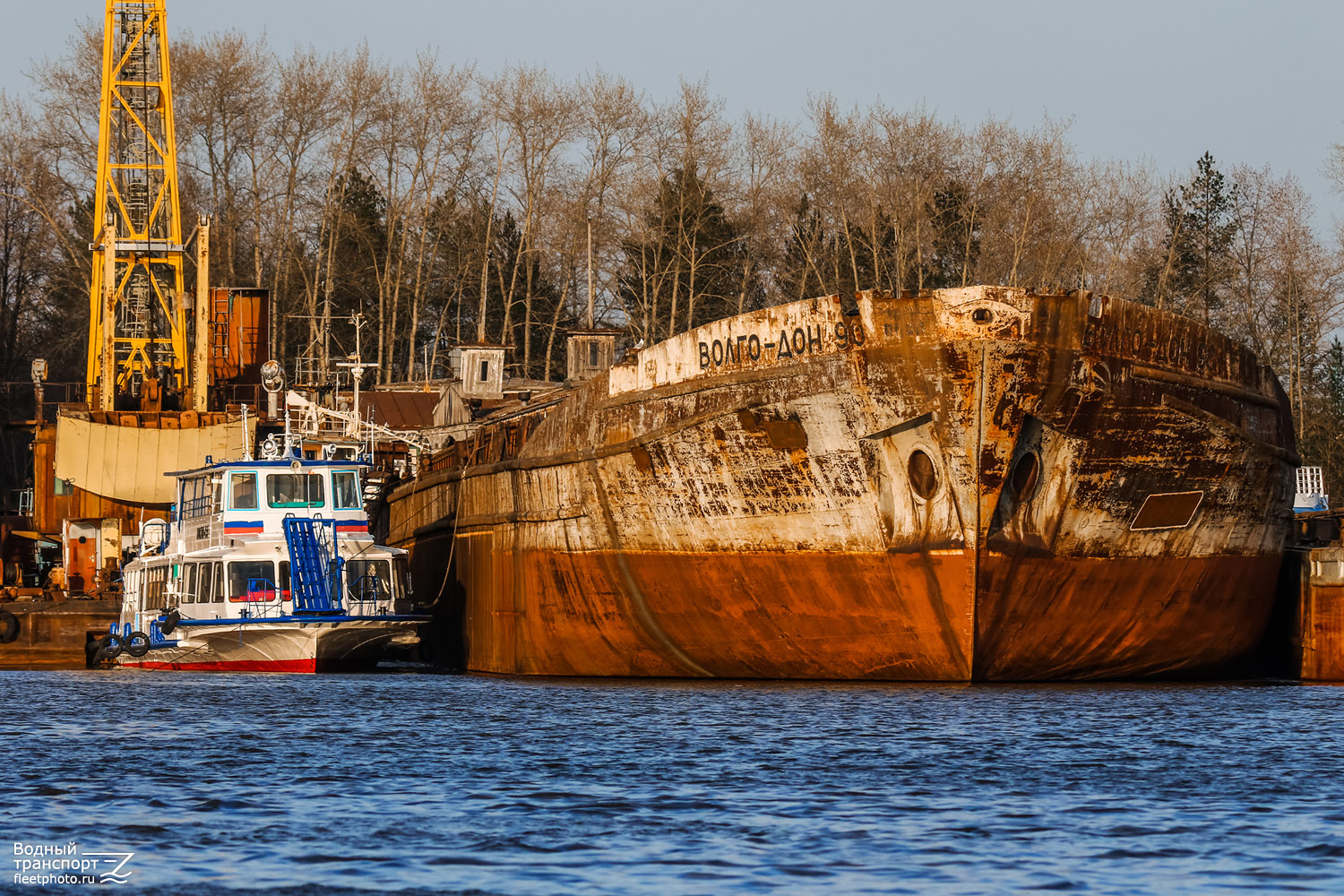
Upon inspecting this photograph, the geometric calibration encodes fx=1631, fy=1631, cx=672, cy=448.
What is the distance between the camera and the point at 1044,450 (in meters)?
19.1

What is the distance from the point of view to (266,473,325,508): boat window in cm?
2683

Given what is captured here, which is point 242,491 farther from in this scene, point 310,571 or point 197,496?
point 310,571

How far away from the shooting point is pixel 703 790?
1323cm

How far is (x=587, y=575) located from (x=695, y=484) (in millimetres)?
2752

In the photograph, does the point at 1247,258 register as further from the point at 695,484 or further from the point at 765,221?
the point at 695,484

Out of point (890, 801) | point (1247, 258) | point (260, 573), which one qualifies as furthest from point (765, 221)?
point (890, 801)

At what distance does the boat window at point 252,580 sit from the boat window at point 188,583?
77 centimetres

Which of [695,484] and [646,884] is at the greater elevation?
[695,484]

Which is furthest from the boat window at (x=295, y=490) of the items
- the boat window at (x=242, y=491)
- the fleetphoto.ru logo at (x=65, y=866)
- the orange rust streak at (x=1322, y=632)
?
the fleetphoto.ru logo at (x=65, y=866)

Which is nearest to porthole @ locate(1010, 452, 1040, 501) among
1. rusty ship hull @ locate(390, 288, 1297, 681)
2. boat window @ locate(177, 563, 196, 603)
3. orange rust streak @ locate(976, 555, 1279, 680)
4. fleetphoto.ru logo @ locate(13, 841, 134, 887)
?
rusty ship hull @ locate(390, 288, 1297, 681)

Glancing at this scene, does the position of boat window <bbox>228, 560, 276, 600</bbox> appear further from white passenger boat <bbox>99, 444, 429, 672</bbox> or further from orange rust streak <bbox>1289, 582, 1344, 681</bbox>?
orange rust streak <bbox>1289, 582, 1344, 681</bbox>

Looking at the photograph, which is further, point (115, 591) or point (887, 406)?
point (115, 591)

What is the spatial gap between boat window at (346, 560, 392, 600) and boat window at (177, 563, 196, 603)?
95.9 inches

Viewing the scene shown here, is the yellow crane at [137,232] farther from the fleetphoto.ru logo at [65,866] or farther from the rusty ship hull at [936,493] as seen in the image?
the fleetphoto.ru logo at [65,866]
